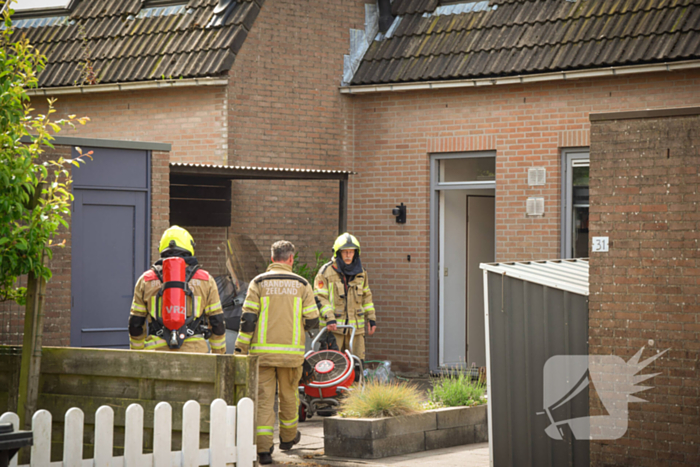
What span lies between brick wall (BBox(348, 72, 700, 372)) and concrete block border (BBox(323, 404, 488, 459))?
415cm

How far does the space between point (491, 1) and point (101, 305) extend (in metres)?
7.33

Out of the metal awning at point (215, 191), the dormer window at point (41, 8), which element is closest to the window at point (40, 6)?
the dormer window at point (41, 8)

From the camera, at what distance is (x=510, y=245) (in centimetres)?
1264

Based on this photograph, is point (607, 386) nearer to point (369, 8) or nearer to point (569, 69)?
point (569, 69)

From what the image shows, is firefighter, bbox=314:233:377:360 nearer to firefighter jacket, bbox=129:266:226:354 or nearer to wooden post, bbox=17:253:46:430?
firefighter jacket, bbox=129:266:226:354

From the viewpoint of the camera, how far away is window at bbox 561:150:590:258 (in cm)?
1220

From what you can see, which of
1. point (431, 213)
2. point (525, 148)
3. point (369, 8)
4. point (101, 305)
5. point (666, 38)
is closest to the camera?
point (101, 305)

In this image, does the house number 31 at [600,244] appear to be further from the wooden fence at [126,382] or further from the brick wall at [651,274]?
the wooden fence at [126,382]

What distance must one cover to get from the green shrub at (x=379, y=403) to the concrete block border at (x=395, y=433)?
11 cm

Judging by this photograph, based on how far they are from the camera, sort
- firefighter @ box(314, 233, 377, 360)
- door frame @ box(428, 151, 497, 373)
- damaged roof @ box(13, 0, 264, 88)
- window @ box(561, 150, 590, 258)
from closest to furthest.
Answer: firefighter @ box(314, 233, 377, 360) < window @ box(561, 150, 590, 258) < damaged roof @ box(13, 0, 264, 88) < door frame @ box(428, 151, 497, 373)

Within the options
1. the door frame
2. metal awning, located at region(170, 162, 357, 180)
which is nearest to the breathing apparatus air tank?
metal awning, located at region(170, 162, 357, 180)

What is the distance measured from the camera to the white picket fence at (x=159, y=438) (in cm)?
495

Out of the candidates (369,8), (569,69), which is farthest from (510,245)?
(369,8)

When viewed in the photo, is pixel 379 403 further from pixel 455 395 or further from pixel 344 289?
pixel 344 289
